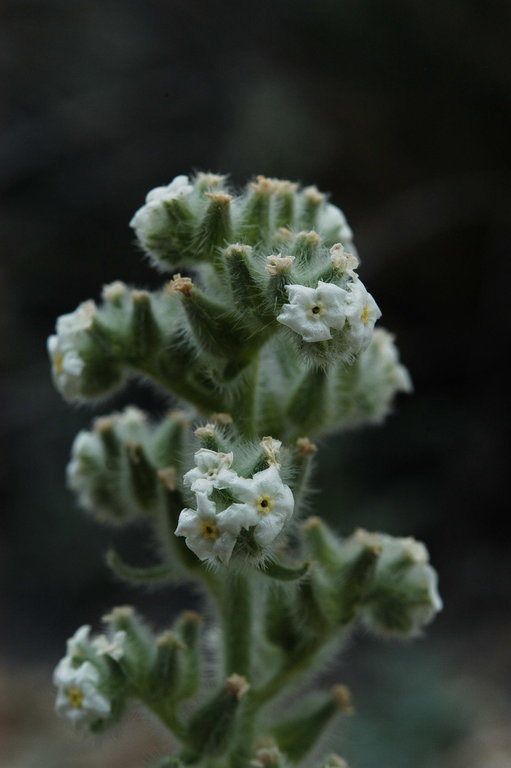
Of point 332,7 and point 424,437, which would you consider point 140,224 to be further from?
point 332,7

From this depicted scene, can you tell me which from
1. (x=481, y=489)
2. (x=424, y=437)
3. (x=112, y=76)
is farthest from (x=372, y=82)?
(x=481, y=489)

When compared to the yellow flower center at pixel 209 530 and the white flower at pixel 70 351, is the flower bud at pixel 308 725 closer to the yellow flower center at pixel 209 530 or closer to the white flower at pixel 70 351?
the yellow flower center at pixel 209 530

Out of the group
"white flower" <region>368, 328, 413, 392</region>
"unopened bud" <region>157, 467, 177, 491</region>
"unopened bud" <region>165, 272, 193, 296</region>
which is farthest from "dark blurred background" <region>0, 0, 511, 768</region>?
"unopened bud" <region>165, 272, 193, 296</region>

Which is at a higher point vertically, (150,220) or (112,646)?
(150,220)

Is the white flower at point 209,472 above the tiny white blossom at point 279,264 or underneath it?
underneath

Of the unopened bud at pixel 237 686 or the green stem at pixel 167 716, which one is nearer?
the unopened bud at pixel 237 686

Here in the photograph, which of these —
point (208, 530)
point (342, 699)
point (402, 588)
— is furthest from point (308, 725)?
point (208, 530)

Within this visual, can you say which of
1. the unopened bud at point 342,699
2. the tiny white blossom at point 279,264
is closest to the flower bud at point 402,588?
the unopened bud at point 342,699

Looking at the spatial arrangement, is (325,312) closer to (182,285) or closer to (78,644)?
(182,285)
